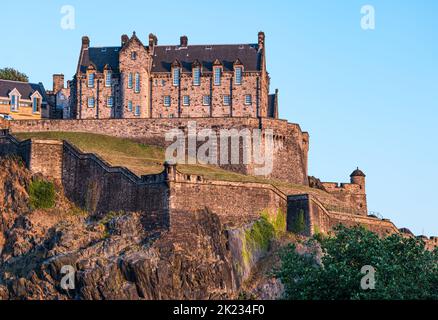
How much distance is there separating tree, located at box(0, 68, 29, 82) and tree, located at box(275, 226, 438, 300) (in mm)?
62744

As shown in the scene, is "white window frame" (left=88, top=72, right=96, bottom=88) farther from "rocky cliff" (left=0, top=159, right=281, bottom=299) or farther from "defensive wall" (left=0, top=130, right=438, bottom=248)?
"rocky cliff" (left=0, top=159, right=281, bottom=299)

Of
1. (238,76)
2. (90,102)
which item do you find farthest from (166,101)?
(90,102)

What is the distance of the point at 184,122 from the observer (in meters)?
92.9

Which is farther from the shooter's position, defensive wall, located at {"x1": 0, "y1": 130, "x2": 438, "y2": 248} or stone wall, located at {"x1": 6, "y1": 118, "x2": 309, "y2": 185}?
stone wall, located at {"x1": 6, "y1": 118, "x2": 309, "y2": 185}

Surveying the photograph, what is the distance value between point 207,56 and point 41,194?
82.5 ft

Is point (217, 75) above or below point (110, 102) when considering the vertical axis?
above

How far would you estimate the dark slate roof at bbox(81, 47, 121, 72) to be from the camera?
98.6 meters

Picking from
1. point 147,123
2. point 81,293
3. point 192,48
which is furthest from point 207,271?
point 192,48

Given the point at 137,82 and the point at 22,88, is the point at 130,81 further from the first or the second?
the point at 22,88

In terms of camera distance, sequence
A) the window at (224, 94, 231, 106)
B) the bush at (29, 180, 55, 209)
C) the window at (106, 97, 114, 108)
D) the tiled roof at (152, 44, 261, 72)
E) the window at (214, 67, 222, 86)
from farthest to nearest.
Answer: the tiled roof at (152, 44, 261, 72) → the window at (106, 97, 114, 108) → the window at (214, 67, 222, 86) → the window at (224, 94, 231, 106) → the bush at (29, 180, 55, 209)

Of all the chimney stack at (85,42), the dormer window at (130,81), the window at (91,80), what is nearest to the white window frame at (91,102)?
the window at (91,80)

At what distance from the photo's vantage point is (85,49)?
10069cm

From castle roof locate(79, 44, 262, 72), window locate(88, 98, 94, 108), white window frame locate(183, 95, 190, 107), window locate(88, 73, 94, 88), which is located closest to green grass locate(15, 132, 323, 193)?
window locate(88, 98, 94, 108)
